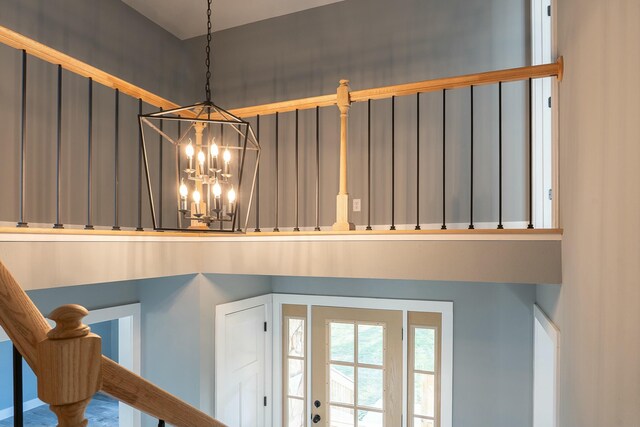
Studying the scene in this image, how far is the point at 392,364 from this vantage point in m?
3.64

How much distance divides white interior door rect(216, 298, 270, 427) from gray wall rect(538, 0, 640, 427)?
2242mm

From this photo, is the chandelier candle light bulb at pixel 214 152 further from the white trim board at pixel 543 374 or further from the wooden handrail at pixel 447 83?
the white trim board at pixel 543 374

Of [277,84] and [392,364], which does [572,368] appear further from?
[277,84]

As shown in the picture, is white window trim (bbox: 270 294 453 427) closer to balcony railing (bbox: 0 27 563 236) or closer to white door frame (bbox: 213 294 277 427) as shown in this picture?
white door frame (bbox: 213 294 277 427)

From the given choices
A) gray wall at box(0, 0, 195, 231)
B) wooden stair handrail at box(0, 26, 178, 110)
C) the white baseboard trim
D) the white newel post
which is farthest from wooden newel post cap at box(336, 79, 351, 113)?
the white baseboard trim

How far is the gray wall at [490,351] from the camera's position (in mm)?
3234

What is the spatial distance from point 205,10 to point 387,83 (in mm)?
1880

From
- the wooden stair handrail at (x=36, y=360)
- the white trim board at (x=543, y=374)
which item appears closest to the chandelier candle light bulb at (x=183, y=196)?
the wooden stair handrail at (x=36, y=360)

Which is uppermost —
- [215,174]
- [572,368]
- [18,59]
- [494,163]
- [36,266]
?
[18,59]

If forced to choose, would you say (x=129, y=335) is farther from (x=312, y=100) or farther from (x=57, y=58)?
(x=312, y=100)

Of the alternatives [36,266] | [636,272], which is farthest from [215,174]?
[636,272]

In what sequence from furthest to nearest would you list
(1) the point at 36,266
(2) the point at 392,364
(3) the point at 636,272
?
1. (2) the point at 392,364
2. (1) the point at 36,266
3. (3) the point at 636,272

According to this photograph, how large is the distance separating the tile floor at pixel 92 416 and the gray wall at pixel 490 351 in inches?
164

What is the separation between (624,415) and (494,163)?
2563 millimetres
